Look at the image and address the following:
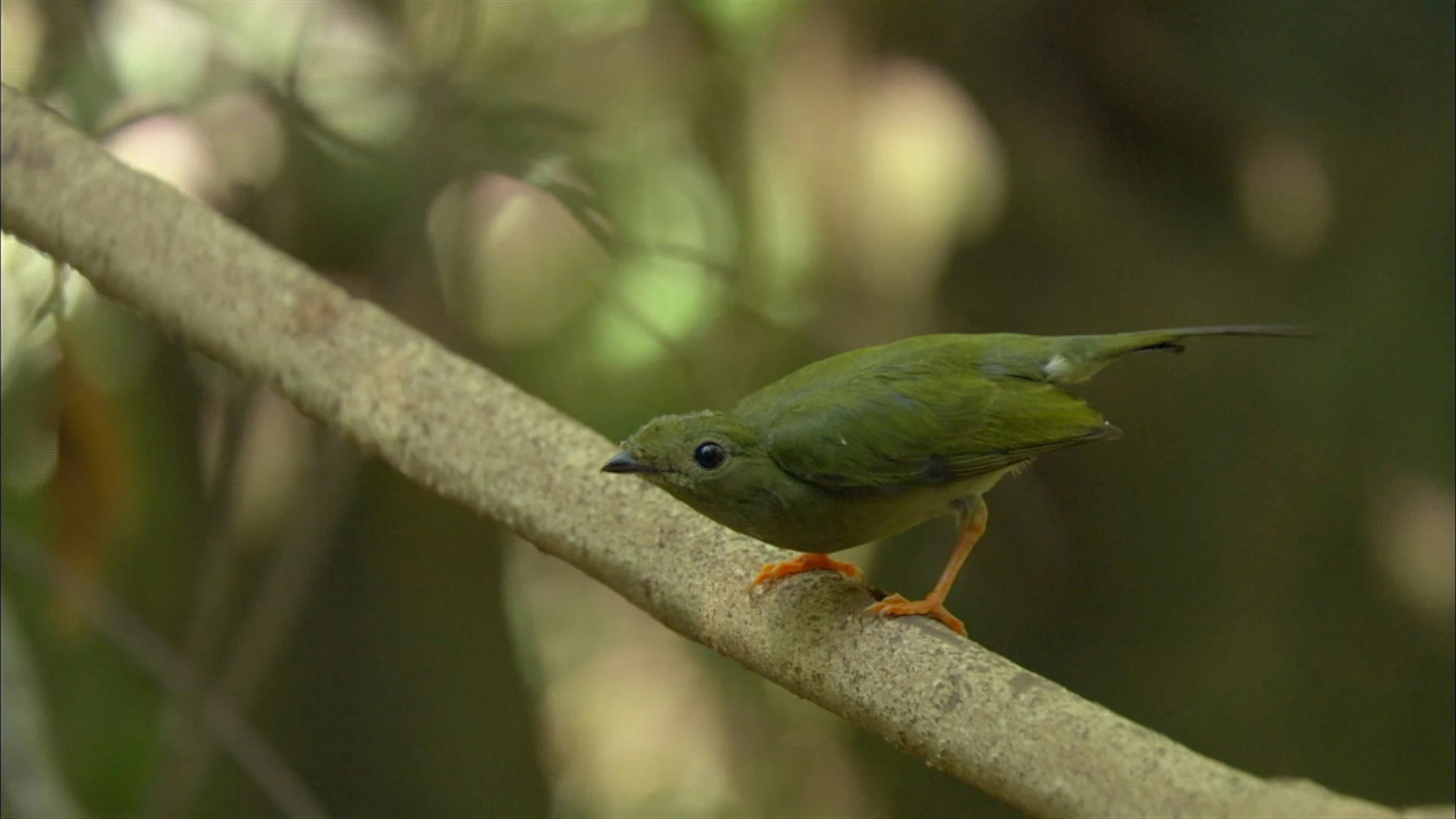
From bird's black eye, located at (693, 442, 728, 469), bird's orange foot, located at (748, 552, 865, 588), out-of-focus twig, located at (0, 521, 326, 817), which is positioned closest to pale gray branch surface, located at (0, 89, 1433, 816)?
bird's orange foot, located at (748, 552, 865, 588)

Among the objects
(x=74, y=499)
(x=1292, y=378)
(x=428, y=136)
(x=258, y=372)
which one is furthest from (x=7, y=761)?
(x=1292, y=378)

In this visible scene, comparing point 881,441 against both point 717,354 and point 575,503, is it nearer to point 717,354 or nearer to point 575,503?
point 575,503

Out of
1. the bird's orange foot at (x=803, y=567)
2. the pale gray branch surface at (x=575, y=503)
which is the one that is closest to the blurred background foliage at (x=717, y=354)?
the pale gray branch surface at (x=575, y=503)

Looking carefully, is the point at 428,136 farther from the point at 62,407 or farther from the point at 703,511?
the point at 703,511

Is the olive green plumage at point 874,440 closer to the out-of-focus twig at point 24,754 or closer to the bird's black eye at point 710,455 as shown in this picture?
the bird's black eye at point 710,455

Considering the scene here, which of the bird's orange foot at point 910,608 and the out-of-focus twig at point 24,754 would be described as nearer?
the bird's orange foot at point 910,608

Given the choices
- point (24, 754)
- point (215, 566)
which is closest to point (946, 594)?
point (215, 566)

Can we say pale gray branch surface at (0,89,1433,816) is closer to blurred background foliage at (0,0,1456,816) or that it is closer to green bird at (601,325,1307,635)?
green bird at (601,325,1307,635)
